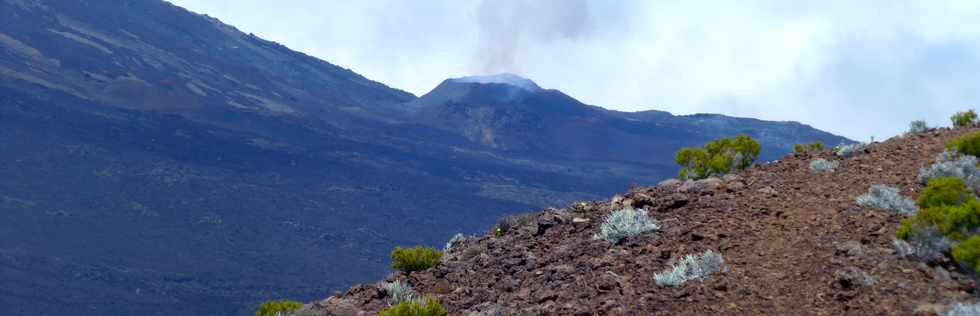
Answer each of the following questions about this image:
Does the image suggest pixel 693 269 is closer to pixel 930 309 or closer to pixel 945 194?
pixel 930 309

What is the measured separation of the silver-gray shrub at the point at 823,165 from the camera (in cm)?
1107

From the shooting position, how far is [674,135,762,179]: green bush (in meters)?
Result: 13.1

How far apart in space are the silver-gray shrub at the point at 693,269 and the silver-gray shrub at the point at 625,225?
1325mm

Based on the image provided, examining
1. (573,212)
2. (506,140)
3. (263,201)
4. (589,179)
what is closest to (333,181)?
(263,201)

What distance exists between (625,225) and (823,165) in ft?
9.27

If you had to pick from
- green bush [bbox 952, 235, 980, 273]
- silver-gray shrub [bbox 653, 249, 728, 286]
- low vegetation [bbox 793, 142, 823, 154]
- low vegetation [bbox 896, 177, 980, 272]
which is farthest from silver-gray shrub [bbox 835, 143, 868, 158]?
green bush [bbox 952, 235, 980, 273]

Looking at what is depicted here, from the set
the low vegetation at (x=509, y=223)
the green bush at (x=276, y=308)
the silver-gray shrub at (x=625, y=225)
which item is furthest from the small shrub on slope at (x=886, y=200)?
the green bush at (x=276, y=308)

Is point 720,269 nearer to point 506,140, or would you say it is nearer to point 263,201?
point 263,201

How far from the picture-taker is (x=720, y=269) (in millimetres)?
8195

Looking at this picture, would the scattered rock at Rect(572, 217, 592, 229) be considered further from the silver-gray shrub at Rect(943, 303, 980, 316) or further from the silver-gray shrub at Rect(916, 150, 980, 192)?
the silver-gray shrub at Rect(943, 303, 980, 316)

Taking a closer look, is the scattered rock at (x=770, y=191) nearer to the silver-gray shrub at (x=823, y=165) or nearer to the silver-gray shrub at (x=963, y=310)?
the silver-gray shrub at (x=823, y=165)

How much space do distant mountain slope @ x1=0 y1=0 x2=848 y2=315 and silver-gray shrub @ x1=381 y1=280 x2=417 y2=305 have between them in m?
58.1

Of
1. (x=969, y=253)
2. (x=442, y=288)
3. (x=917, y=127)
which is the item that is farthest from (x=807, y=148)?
(x=969, y=253)

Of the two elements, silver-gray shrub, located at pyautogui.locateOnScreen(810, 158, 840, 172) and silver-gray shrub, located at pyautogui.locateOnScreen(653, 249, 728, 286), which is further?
silver-gray shrub, located at pyautogui.locateOnScreen(810, 158, 840, 172)
